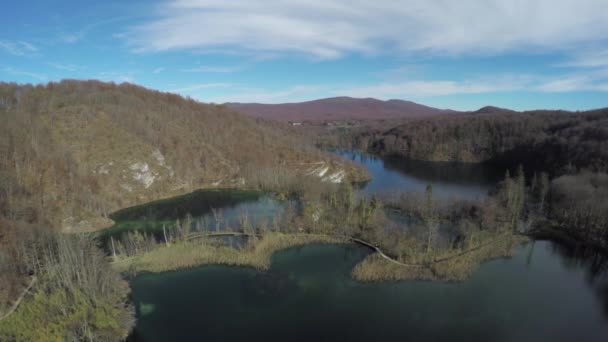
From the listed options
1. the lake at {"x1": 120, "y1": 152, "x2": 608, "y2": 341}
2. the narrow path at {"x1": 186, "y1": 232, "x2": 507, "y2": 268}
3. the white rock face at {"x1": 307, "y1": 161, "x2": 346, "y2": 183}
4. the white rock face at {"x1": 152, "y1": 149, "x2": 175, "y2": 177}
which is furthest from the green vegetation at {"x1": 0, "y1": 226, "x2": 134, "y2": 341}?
the white rock face at {"x1": 307, "y1": 161, "x2": 346, "y2": 183}

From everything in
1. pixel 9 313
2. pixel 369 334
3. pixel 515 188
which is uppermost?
pixel 515 188

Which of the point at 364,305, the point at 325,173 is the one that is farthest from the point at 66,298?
the point at 325,173

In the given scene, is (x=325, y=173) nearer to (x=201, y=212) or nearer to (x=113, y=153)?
(x=201, y=212)

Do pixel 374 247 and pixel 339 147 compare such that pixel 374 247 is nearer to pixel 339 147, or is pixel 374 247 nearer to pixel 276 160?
pixel 276 160

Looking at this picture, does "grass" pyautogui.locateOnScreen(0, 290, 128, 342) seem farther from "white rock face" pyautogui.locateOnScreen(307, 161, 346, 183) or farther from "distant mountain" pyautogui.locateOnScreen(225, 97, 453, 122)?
"distant mountain" pyautogui.locateOnScreen(225, 97, 453, 122)

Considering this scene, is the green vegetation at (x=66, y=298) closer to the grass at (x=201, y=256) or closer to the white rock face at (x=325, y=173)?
the grass at (x=201, y=256)

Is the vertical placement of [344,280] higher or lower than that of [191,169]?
lower

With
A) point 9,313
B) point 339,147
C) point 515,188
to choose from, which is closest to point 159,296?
point 9,313
